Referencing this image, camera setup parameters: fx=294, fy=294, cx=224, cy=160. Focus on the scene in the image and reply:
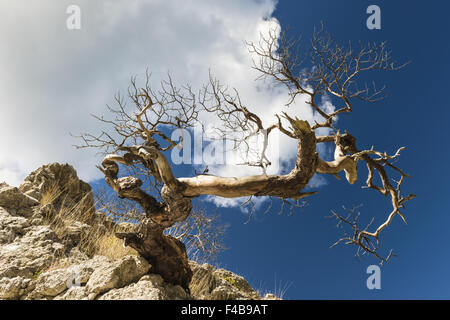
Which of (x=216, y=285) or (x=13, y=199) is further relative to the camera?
(x=13, y=199)

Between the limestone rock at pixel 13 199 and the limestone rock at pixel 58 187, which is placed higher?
the limestone rock at pixel 58 187

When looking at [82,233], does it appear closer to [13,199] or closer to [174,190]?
[13,199]

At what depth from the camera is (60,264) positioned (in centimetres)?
495

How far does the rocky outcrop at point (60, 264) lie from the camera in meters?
4.14

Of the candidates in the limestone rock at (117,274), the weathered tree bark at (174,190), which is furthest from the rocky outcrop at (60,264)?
the weathered tree bark at (174,190)

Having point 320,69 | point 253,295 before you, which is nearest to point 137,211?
point 253,295

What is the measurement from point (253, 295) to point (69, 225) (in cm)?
431

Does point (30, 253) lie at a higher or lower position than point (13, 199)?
lower

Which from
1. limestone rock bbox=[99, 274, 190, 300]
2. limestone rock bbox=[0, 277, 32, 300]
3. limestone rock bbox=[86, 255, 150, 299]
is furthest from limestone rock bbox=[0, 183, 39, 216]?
limestone rock bbox=[99, 274, 190, 300]

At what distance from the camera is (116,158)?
5008 mm

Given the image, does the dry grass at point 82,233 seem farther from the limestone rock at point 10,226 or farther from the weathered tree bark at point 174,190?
the weathered tree bark at point 174,190

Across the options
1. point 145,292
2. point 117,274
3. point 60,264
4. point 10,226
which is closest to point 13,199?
point 10,226
